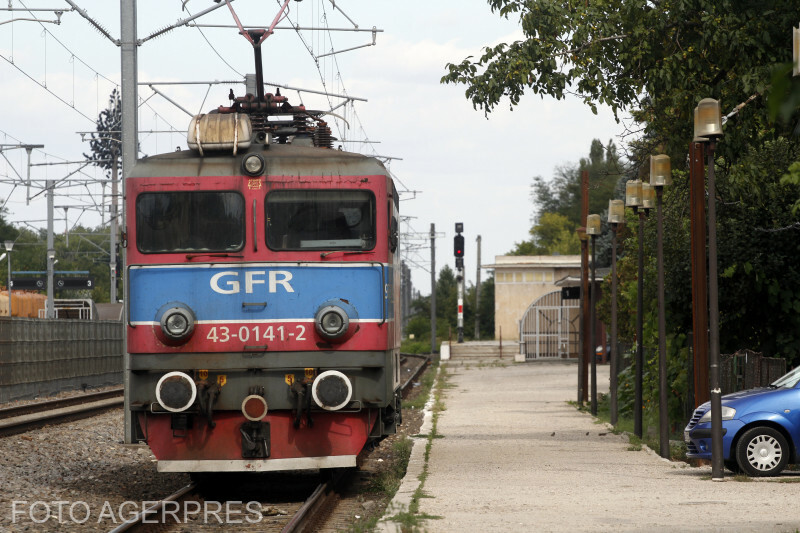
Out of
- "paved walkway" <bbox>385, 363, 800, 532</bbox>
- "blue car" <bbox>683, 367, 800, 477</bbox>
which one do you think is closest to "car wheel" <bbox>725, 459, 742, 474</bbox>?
"blue car" <bbox>683, 367, 800, 477</bbox>

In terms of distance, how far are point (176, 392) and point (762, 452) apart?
20.9 feet

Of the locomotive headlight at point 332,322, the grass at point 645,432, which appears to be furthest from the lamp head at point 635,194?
the locomotive headlight at point 332,322

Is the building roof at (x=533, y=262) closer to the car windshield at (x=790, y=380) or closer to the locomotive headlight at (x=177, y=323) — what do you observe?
the car windshield at (x=790, y=380)

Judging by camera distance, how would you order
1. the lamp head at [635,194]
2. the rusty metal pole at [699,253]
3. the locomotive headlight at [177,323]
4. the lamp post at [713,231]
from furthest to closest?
the lamp head at [635,194] → the rusty metal pole at [699,253] → the lamp post at [713,231] → the locomotive headlight at [177,323]

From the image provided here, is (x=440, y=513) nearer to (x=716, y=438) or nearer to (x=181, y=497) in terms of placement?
(x=181, y=497)

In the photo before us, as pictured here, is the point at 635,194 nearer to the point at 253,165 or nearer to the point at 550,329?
the point at 253,165

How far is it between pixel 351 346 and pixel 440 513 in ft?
5.90

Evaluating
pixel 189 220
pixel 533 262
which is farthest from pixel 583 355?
pixel 533 262

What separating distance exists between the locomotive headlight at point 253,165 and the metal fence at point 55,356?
16.5 meters

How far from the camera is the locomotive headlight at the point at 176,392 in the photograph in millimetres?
9961

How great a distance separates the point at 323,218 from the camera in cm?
1065

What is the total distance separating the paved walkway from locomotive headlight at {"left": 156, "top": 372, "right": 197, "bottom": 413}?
7.10ft

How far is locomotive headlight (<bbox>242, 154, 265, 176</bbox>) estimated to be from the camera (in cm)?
1063

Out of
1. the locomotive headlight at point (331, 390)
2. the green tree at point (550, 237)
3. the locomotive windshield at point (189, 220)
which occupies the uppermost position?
the green tree at point (550, 237)
